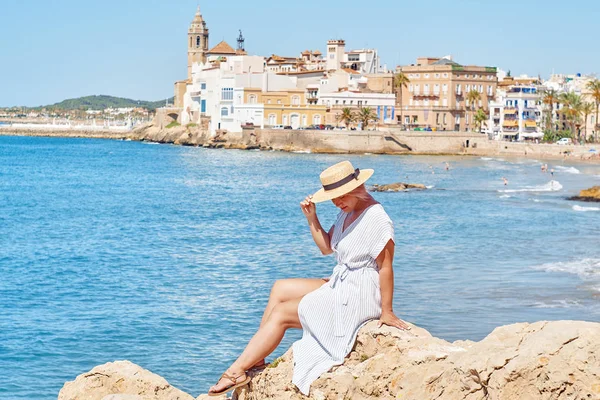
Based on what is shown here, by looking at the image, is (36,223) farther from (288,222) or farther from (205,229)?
(288,222)

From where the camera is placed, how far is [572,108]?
92500 millimetres

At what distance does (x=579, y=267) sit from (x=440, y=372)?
16.7m

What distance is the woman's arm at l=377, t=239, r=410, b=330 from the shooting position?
19.7ft

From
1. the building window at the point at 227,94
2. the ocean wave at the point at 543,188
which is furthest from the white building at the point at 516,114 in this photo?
the ocean wave at the point at 543,188

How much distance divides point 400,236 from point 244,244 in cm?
463

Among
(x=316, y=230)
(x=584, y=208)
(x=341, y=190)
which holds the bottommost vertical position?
(x=584, y=208)

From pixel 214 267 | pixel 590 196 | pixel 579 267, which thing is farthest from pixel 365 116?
pixel 579 267

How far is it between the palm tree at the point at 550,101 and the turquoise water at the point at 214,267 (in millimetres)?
43862

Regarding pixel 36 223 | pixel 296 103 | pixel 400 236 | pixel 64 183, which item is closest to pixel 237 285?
pixel 400 236

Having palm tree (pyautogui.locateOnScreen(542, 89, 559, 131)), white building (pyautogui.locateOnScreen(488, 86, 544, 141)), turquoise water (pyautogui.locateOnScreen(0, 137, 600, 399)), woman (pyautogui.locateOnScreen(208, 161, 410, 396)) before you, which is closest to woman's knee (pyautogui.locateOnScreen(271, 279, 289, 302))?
woman (pyautogui.locateOnScreen(208, 161, 410, 396))

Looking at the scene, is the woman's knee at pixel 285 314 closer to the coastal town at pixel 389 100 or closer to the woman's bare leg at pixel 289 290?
the woman's bare leg at pixel 289 290

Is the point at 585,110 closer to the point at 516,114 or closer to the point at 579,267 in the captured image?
the point at 516,114

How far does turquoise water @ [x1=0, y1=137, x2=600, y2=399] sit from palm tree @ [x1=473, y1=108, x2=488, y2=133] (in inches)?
1936

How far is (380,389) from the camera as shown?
5.73 m
